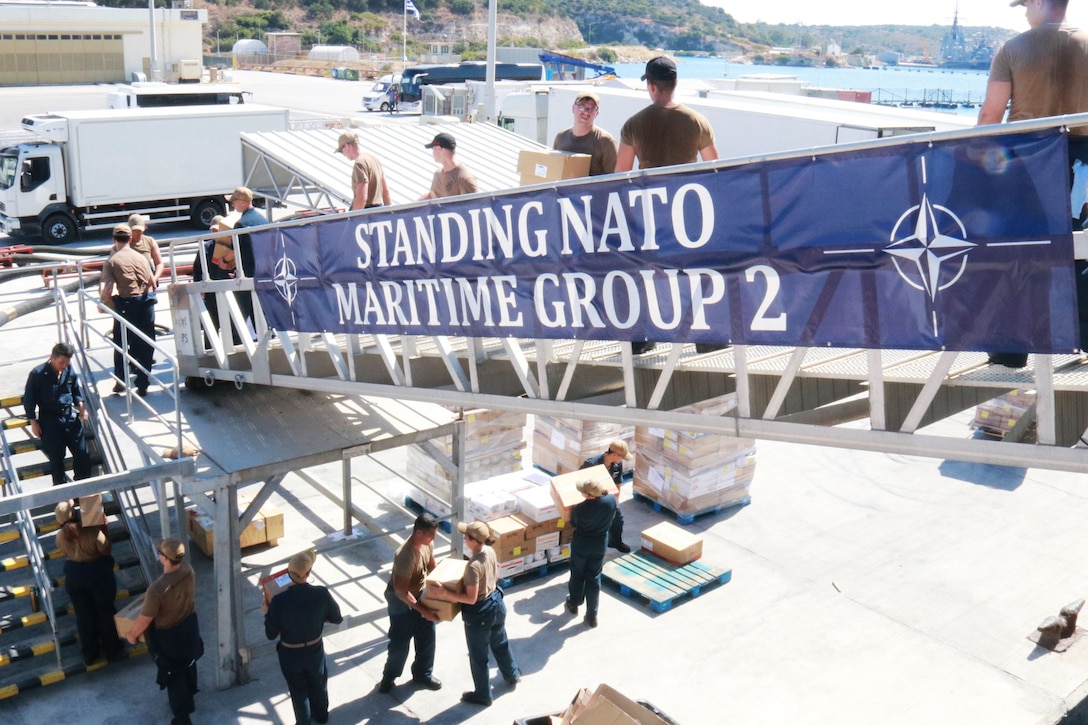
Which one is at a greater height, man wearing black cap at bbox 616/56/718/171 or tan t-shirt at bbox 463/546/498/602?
man wearing black cap at bbox 616/56/718/171

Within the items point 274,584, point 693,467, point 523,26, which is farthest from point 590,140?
point 523,26

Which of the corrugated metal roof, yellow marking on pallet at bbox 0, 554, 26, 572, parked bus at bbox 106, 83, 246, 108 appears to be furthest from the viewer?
parked bus at bbox 106, 83, 246, 108

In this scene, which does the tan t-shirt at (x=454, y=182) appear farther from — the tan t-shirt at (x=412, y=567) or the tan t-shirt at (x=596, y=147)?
the tan t-shirt at (x=412, y=567)

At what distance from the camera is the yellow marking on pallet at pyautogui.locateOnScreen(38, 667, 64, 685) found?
26.8 feet

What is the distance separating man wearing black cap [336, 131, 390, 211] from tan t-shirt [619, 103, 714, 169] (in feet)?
11.2

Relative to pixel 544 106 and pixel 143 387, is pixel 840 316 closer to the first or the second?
pixel 143 387

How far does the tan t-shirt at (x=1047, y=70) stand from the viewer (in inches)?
186

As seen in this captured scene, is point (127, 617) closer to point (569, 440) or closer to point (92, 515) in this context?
point (92, 515)

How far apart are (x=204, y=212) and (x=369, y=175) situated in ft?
59.9

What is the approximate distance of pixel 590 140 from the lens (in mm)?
7375

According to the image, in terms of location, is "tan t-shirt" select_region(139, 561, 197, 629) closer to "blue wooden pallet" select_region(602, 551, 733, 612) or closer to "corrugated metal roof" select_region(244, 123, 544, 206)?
"blue wooden pallet" select_region(602, 551, 733, 612)

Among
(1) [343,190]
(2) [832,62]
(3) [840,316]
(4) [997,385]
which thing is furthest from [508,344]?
(2) [832,62]

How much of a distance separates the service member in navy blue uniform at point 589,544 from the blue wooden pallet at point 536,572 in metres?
0.77

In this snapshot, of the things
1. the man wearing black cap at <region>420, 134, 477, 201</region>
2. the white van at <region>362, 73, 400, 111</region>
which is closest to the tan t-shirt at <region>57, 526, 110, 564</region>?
the man wearing black cap at <region>420, 134, 477, 201</region>
